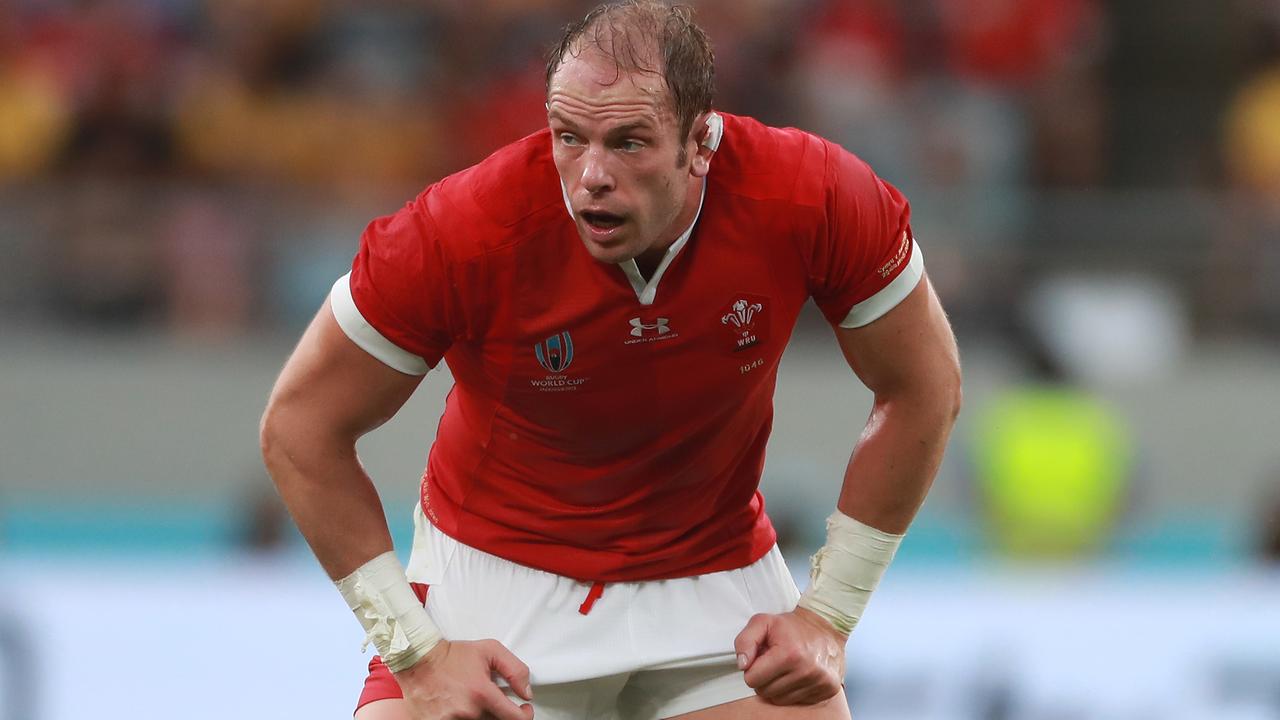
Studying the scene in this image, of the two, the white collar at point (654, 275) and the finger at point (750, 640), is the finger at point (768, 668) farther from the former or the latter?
the white collar at point (654, 275)

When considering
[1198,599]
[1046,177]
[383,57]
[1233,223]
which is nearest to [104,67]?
[383,57]

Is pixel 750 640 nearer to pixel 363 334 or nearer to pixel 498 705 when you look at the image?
pixel 498 705

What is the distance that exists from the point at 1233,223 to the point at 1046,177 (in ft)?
4.19

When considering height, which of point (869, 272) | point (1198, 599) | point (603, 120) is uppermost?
point (603, 120)

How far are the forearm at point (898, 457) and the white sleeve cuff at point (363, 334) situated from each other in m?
0.97

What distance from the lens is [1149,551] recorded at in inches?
357

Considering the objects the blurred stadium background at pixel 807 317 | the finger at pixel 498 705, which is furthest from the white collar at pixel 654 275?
the blurred stadium background at pixel 807 317

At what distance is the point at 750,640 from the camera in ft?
11.7

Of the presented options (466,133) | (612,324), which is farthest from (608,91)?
(466,133)

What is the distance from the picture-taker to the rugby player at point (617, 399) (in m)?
3.22

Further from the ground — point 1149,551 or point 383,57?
point 383,57

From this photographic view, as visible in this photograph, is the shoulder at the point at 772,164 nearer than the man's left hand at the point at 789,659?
Yes

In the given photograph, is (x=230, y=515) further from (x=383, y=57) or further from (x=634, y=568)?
(x=634, y=568)

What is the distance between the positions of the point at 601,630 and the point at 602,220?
88 cm
